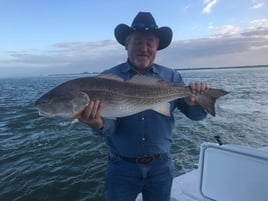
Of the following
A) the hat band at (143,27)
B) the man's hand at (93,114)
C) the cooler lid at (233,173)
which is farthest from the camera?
the hat band at (143,27)

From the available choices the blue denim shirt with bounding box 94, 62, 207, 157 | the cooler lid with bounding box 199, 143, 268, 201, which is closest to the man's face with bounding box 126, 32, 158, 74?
the blue denim shirt with bounding box 94, 62, 207, 157

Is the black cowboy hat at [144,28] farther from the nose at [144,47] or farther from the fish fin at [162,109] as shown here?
the fish fin at [162,109]

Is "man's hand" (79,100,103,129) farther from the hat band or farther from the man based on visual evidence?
the hat band

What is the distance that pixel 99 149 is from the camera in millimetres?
12797

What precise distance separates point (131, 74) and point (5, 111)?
22.8 metres

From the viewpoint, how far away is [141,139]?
162 inches

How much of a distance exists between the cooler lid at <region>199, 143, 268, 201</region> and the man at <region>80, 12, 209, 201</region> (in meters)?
0.51

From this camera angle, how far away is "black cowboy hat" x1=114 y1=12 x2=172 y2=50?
424cm

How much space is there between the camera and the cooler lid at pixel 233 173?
3.79m

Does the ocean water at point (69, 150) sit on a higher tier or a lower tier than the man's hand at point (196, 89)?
lower

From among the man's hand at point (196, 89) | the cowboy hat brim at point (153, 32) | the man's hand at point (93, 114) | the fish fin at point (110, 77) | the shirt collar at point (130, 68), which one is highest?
the cowboy hat brim at point (153, 32)

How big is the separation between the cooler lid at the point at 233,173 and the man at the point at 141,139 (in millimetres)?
508

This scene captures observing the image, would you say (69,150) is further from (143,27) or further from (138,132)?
(143,27)

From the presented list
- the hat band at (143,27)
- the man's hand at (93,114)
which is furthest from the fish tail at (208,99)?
the man's hand at (93,114)
